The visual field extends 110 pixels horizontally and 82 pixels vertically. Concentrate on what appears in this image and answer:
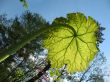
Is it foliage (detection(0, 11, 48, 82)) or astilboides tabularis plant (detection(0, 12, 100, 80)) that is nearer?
astilboides tabularis plant (detection(0, 12, 100, 80))

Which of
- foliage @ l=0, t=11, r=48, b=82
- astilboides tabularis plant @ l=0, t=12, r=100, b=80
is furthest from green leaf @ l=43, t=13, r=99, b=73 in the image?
foliage @ l=0, t=11, r=48, b=82

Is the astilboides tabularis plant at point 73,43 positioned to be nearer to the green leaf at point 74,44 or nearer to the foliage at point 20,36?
the green leaf at point 74,44

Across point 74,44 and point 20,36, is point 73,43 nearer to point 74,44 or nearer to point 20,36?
point 74,44

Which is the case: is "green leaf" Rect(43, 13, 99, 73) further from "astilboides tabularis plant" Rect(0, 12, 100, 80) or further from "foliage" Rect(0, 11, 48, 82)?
"foliage" Rect(0, 11, 48, 82)

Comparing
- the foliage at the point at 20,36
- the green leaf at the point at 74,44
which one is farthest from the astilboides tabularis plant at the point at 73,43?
the foliage at the point at 20,36

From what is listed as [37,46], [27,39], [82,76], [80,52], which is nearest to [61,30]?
[80,52]

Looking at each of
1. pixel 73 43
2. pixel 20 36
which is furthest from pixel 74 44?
pixel 20 36

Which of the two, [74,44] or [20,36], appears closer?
[74,44]

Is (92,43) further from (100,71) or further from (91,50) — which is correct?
(100,71)

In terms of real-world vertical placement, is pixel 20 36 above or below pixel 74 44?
above
